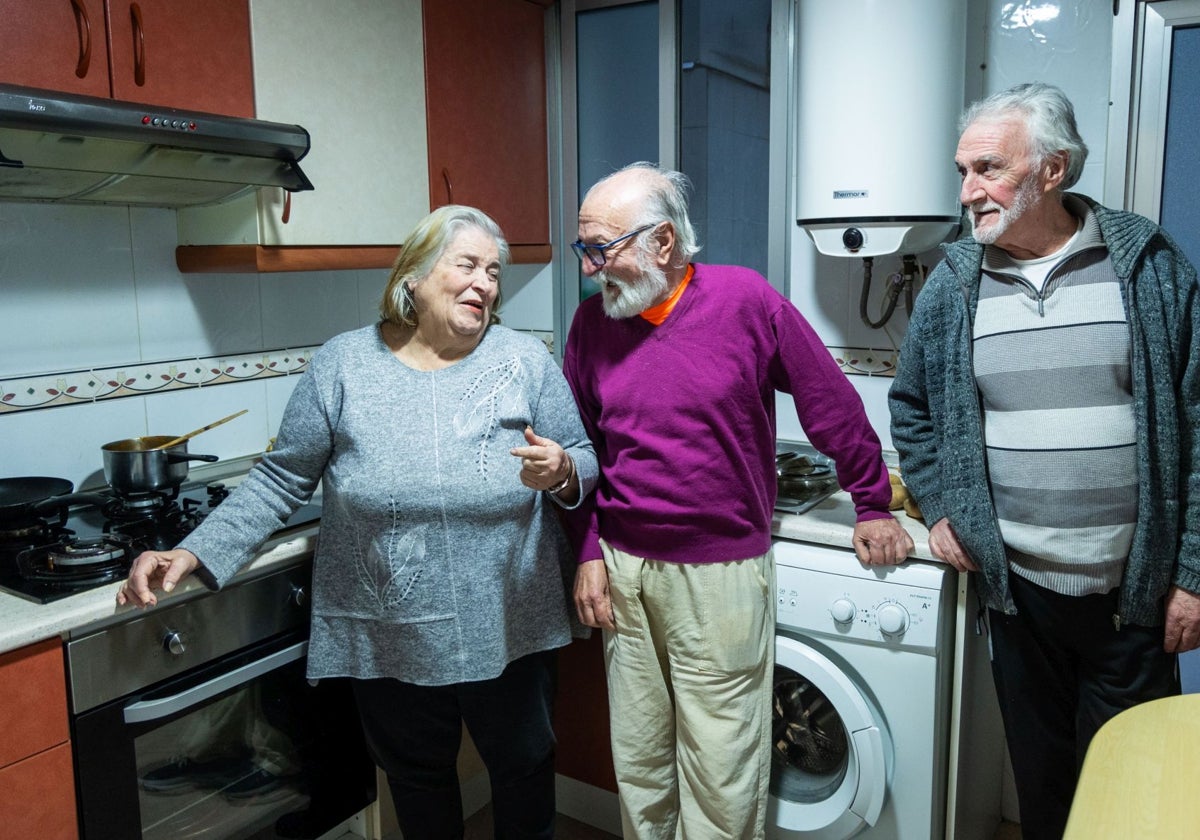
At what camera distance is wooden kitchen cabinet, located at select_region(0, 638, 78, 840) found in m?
1.44

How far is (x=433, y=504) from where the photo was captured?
1631mm

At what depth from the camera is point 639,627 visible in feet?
5.90

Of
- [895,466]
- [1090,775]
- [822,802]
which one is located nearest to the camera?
[1090,775]

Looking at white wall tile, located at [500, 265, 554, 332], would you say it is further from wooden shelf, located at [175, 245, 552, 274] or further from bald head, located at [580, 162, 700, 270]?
bald head, located at [580, 162, 700, 270]

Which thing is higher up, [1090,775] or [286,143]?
[286,143]

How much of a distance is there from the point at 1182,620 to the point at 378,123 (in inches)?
70.9

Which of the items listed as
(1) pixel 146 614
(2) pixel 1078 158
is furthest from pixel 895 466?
(1) pixel 146 614

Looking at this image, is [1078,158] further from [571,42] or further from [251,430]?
[251,430]

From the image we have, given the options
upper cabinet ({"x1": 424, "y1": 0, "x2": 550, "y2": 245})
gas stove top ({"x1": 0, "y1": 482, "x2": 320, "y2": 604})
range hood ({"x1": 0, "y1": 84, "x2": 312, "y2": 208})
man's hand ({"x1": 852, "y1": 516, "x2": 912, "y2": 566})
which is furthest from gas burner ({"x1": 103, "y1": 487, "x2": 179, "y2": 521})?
man's hand ({"x1": 852, "y1": 516, "x2": 912, "y2": 566})

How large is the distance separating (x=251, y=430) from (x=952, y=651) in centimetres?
160

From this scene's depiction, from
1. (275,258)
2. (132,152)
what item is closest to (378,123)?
(275,258)

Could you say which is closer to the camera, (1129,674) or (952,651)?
(1129,674)

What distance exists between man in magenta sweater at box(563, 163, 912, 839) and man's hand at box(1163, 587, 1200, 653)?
419 mm

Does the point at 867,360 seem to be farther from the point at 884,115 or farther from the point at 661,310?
the point at 661,310
